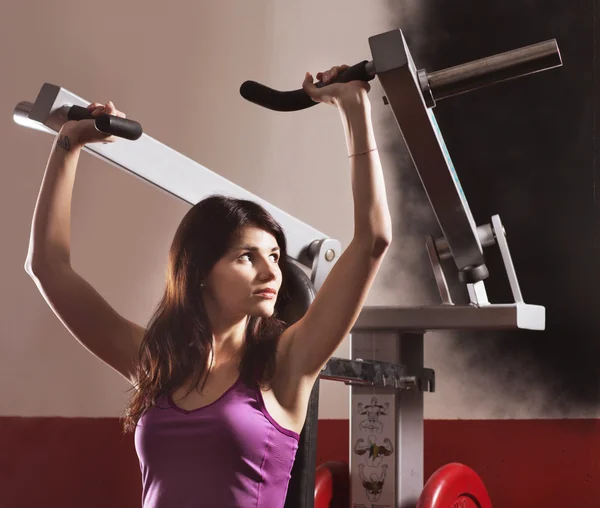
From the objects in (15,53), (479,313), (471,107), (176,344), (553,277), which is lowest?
(176,344)

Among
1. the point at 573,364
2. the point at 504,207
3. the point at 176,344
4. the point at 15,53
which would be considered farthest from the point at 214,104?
the point at 176,344

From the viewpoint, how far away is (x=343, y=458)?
2.49m

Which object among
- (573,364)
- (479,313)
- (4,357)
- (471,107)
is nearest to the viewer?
(479,313)

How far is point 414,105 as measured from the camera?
103 centimetres

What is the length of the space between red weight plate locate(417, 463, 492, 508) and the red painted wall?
509 mm

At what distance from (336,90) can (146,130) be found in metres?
1.87

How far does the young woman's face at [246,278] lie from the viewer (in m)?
1.07

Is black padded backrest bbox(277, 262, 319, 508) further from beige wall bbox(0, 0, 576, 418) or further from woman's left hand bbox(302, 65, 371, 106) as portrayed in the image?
beige wall bbox(0, 0, 576, 418)

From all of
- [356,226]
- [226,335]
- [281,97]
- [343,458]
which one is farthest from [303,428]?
[343,458]

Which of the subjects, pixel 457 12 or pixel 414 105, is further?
pixel 457 12

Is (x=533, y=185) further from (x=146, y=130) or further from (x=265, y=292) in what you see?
(x=265, y=292)

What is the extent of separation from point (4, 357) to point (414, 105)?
2079 mm

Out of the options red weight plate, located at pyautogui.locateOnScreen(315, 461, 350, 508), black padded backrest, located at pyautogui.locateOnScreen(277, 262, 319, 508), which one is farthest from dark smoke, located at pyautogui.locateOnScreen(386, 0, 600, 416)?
black padded backrest, located at pyautogui.locateOnScreen(277, 262, 319, 508)

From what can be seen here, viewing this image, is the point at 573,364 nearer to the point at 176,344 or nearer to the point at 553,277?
the point at 553,277
